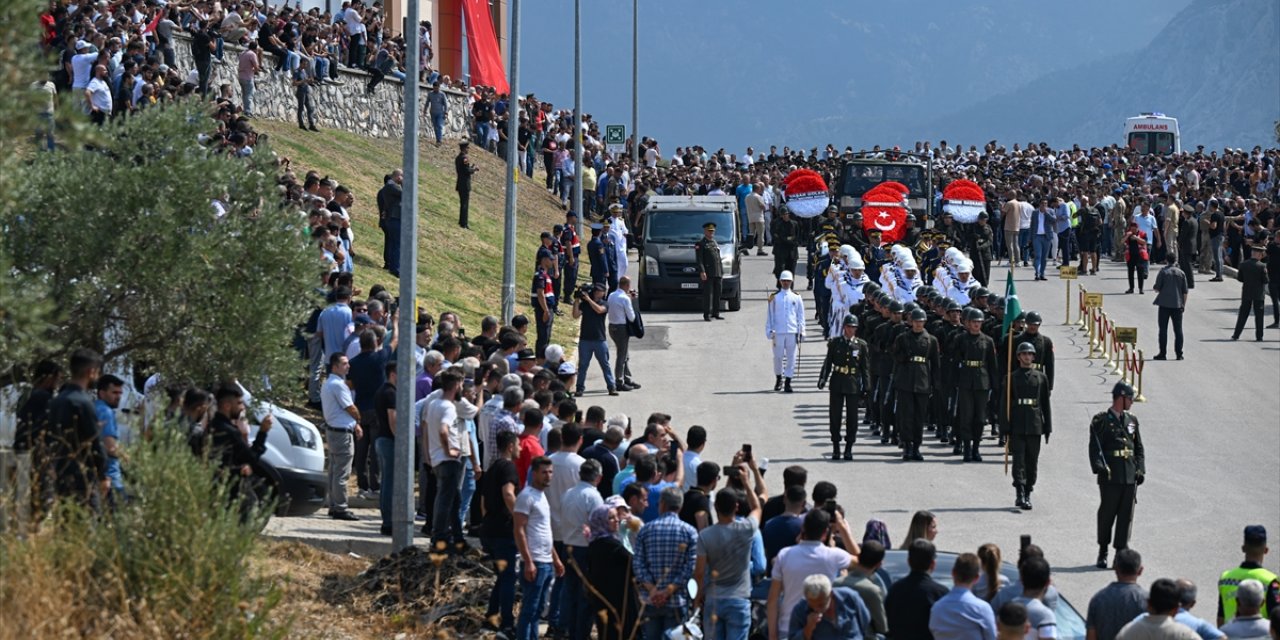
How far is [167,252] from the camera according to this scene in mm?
13547

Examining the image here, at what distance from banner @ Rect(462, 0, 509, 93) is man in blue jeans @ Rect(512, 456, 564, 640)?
37.1 meters

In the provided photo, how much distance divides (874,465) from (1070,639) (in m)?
9.73

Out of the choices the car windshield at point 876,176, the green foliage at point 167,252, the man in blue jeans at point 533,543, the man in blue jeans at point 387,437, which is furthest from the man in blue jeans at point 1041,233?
the man in blue jeans at point 533,543

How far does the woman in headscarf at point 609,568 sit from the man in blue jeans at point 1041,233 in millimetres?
30018

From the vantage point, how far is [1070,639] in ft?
38.5

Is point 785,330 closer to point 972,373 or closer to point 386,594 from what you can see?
point 972,373

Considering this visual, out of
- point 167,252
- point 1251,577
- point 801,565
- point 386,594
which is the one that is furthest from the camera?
point 386,594

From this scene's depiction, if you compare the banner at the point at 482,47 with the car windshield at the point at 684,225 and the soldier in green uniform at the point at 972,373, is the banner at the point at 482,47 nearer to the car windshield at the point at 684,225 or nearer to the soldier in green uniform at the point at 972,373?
the car windshield at the point at 684,225

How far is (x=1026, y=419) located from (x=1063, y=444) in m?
4.08

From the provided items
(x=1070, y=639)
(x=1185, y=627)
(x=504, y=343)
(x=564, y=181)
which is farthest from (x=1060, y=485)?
(x=564, y=181)

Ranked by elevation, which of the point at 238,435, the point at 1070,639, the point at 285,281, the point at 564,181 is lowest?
the point at 1070,639

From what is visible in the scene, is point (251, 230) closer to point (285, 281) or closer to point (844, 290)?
point (285, 281)

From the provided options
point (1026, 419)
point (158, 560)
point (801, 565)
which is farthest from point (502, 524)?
point (1026, 419)

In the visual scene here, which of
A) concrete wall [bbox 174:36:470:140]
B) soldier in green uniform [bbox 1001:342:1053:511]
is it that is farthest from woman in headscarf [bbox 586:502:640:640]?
concrete wall [bbox 174:36:470:140]
